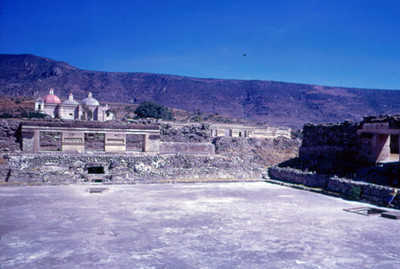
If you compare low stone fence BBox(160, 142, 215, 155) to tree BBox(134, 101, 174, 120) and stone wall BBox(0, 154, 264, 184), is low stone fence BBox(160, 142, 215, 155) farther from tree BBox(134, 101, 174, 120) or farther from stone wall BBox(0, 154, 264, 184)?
tree BBox(134, 101, 174, 120)

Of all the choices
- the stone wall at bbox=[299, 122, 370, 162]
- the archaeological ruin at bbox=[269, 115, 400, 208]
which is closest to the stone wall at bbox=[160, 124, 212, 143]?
the archaeological ruin at bbox=[269, 115, 400, 208]

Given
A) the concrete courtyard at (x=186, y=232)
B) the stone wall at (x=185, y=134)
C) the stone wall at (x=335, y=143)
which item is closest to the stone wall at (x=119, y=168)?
the stone wall at (x=185, y=134)

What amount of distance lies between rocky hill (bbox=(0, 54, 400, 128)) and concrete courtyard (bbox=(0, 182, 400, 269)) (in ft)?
289

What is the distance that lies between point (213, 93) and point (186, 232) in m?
116

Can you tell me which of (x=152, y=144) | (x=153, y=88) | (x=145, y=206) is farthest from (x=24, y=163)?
(x=153, y=88)

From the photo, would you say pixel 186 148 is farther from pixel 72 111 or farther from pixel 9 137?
pixel 72 111

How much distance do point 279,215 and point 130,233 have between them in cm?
509

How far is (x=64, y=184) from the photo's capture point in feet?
56.0

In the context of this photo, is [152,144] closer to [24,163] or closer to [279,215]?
[24,163]

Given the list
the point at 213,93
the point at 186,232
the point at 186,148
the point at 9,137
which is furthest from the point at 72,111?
the point at 213,93

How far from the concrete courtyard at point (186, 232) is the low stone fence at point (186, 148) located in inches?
299

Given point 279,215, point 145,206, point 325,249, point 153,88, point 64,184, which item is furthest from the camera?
point 153,88

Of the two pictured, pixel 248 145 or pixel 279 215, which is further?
pixel 248 145

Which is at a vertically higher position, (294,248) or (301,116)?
(301,116)
